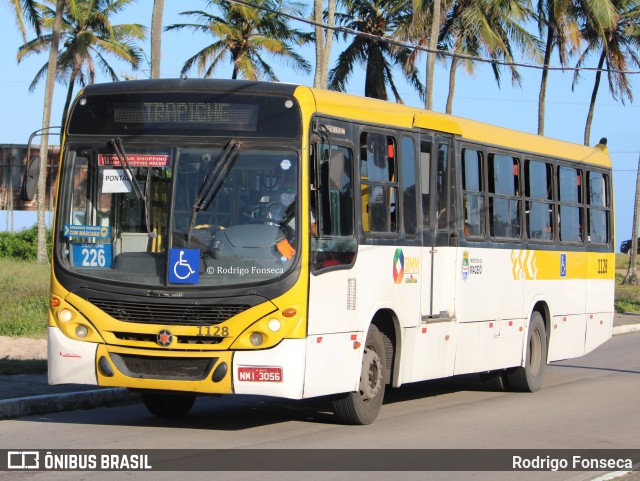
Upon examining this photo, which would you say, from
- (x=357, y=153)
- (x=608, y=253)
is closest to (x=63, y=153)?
(x=357, y=153)

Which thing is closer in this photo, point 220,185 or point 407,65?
point 220,185

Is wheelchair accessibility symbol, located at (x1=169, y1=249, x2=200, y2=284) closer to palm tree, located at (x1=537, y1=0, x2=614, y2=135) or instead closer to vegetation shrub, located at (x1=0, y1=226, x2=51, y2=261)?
palm tree, located at (x1=537, y1=0, x2=614, y2=135)

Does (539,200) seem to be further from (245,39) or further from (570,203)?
(245,39)

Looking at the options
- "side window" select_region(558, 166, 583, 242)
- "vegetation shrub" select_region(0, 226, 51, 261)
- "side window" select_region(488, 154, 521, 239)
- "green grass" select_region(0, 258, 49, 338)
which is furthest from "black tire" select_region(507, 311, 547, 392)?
"vegetation shrub" select_region(0, 226, 51, 261)

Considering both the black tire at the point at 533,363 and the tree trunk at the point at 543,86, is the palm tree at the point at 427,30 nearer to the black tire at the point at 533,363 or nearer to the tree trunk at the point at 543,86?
the tree trunk at the point at 543,86

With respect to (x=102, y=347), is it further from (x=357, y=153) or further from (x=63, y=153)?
(x=357, y=153)

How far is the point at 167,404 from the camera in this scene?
12.2 metres

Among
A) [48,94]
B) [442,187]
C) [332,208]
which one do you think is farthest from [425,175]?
[48,94]

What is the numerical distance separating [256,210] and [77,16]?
3763cm

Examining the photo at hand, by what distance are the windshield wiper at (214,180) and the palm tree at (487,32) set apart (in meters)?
30.5

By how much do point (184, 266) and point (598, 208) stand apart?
9.57 meters

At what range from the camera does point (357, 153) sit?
459 inches

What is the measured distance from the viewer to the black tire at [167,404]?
39.7 feet

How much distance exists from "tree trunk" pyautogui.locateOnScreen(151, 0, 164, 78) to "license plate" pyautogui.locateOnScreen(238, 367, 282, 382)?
1482cm
